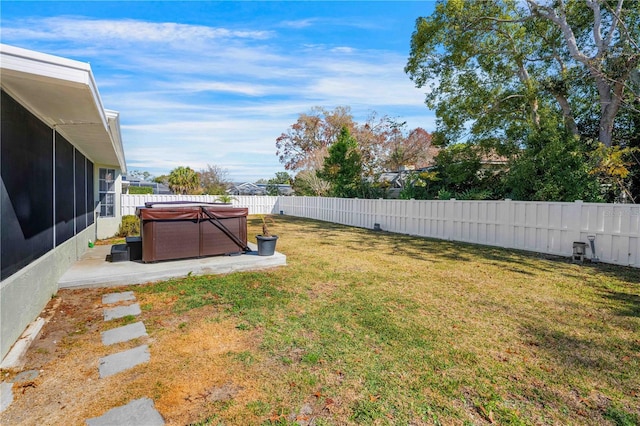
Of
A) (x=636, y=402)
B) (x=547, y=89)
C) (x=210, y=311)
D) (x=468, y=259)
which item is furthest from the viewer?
(x=547, y=89)

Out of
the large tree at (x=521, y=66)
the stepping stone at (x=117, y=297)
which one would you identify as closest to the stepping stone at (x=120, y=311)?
the stepping stone at (x=117, y=297)

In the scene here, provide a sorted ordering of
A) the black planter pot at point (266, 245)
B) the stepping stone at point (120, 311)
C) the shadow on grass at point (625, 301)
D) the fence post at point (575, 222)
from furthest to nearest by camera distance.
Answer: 1. the fence post at point (575, 222)
2. the black planter pot at point (266, 245)
3. the shadow on grass at point (625, 301)
4. the stepping stone at point (120, 311)

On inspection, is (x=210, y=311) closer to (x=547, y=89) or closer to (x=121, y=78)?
(x=121, y=78)

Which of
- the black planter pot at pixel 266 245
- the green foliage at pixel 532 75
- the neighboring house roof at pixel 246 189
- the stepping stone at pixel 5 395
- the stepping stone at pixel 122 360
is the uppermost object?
the green foliage at pixel 532 75

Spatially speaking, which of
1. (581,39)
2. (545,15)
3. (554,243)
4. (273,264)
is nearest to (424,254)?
(554,243)

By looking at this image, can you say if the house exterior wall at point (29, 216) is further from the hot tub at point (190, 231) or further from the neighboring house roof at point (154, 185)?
the neighboring house roof at point (154, 185)

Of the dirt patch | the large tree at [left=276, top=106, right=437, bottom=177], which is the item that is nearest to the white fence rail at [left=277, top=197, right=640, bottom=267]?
the large tree at [left=276, top=106, right=437, bottom=177]

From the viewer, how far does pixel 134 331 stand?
3.43 m

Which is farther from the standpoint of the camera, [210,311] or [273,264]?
[273,264]

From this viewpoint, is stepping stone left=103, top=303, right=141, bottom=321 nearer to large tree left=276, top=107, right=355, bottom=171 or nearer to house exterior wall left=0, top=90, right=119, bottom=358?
house exterior wall left=0, top=90, right=119, bottom=358

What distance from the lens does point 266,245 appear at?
6613mm

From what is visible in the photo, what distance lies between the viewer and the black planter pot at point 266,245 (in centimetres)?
655

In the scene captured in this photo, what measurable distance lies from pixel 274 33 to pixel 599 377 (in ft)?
35.2

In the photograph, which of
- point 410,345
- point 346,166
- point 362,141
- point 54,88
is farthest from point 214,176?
point 410,345
